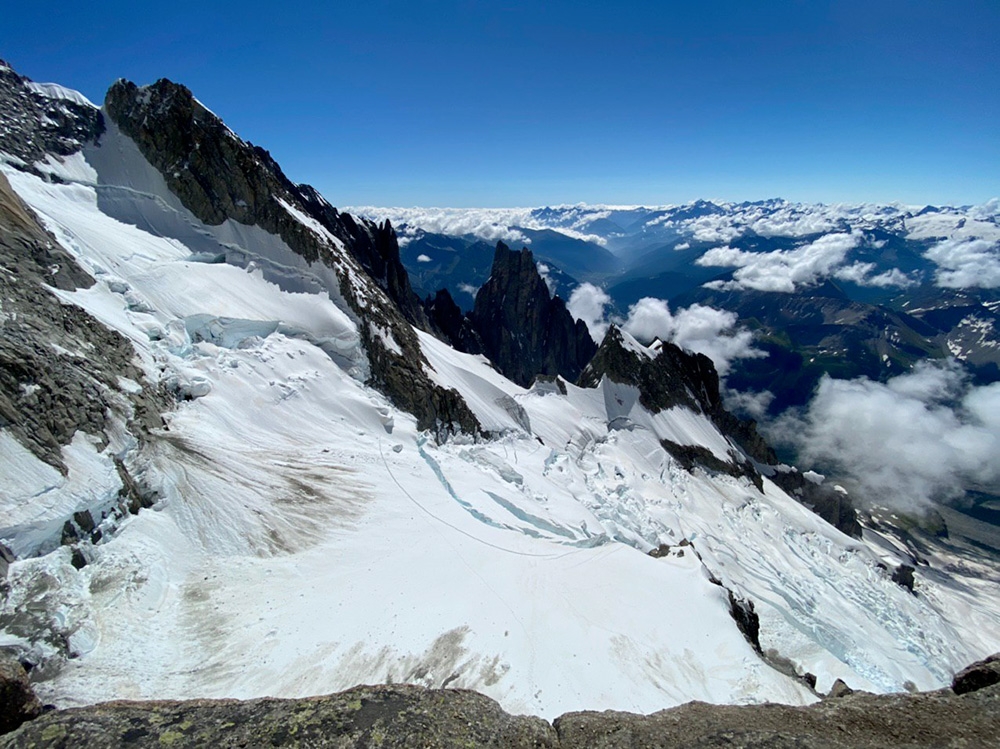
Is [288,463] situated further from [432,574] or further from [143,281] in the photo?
[143,281]

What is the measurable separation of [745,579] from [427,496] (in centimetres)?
3580

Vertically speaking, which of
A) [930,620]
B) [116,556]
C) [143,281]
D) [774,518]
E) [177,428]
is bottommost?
[930,620]

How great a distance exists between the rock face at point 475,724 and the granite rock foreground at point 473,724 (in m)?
0.02

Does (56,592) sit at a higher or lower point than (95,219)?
lower

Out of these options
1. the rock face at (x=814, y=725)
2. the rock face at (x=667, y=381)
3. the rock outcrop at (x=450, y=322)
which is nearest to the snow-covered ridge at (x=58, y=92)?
the rock face at (x=814, y=725)

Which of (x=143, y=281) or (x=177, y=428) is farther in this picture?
(x=143, y=281)

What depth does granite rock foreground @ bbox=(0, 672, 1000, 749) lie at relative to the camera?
6305 millimetres

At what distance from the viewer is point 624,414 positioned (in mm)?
64188

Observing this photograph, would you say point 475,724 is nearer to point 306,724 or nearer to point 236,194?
point 306,724

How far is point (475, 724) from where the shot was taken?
743 centimetres

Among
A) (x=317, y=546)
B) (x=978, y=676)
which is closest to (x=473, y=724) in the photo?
(x=978, y=676)

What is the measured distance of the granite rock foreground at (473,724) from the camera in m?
6.30

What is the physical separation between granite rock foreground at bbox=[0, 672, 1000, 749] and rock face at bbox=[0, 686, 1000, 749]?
0.02 meters

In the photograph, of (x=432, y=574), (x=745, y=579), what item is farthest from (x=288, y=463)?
(x=745, y=579)
